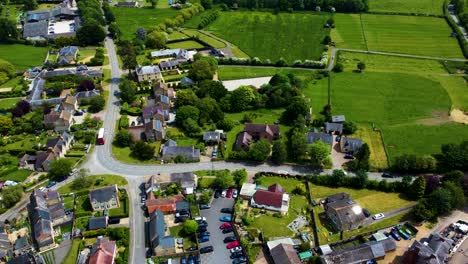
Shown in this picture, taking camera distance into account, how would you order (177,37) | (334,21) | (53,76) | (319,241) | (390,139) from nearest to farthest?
(319,241) → (390,139) → (53,76) → (177,37) → (334,21)

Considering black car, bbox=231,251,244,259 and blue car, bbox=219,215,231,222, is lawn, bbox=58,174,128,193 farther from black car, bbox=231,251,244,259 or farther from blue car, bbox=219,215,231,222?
black car, bbox=231,251,244,259

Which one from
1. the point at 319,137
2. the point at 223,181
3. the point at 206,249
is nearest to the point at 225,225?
the point at 206,249

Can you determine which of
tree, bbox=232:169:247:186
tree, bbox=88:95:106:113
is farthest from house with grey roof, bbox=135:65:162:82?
tree, bbox=232:169:247:186

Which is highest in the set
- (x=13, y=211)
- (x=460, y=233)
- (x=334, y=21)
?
(x=334, y=21)

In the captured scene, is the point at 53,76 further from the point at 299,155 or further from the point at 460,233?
the point at 460,233

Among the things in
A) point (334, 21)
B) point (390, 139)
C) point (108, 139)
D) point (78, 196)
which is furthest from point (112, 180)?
point (334, 21)
